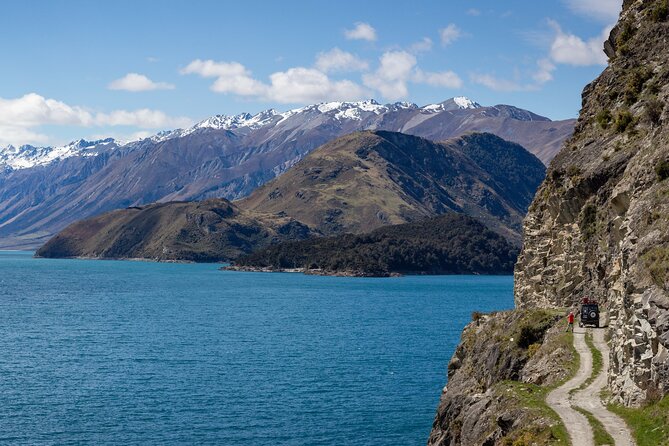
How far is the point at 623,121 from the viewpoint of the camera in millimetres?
46281

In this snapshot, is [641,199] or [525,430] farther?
[641,199]

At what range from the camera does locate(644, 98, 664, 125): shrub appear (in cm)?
4191

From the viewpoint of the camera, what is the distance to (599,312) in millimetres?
42094

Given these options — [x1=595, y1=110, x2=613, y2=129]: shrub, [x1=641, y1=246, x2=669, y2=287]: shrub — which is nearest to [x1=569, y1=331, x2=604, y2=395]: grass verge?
[x1=641, y1=246, x2=669, y2=287]: shrub

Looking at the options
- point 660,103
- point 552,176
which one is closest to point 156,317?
point 552,176

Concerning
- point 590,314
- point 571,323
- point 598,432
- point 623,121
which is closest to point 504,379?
point 571,323

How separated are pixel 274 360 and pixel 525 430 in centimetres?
7207

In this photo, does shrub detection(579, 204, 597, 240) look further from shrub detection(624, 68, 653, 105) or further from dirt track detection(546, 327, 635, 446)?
shrub detection(624, 68, 653, 105)

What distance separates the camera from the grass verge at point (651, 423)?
24844 mm

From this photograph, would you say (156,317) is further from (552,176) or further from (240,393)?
(552,176)

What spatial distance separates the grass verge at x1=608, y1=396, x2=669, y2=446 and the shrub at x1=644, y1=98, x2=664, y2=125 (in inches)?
750

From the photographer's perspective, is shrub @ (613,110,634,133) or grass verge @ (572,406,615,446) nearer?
grass verge @ (572,406,615,446)

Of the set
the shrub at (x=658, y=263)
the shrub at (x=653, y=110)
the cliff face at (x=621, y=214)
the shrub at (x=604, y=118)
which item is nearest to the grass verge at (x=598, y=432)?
the cliff face at (x=621, y=214)

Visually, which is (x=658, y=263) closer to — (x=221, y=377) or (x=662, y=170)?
(x=662, y=170)
